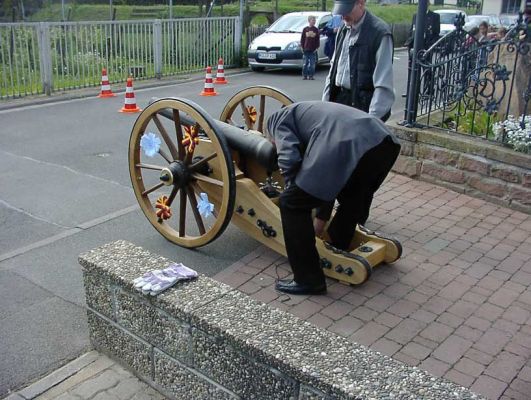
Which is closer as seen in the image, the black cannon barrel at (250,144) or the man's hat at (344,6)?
the black cannon barrel at (250,144)

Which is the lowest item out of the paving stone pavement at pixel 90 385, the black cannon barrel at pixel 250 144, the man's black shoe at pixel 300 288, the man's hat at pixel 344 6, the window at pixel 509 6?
the paving stone pavement at pixel 90 385

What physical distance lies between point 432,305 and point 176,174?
2149mm

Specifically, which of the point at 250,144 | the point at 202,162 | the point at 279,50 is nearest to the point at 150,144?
the point at 202,162

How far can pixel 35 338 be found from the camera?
12.6 feet

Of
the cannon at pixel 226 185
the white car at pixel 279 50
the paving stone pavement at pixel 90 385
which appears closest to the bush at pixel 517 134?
the cannon at pixel 226 185

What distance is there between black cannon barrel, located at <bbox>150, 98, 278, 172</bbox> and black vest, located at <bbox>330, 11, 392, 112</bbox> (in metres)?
0.99

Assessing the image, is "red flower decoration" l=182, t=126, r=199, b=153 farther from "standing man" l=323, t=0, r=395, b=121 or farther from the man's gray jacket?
"standing man" l=323, t=0, r=395, b=121

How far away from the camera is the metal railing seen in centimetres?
1178

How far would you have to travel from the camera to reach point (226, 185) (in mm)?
4438

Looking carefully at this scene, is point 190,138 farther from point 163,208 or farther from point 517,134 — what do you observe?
point 517,134

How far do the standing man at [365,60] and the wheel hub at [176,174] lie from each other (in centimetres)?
147

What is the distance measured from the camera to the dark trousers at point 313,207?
3.95m

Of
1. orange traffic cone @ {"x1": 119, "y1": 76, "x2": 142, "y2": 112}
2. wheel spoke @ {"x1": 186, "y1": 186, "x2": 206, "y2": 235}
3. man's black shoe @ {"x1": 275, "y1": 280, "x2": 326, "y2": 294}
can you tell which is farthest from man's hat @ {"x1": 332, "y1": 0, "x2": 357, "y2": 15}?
orange traffic cone @ {"x1": 119, "y1": 76, "x2": 142, "y2": 112}

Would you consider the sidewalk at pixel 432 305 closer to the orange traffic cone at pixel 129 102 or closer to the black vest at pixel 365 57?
the black vest at pixel 365 57
